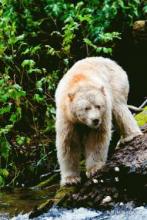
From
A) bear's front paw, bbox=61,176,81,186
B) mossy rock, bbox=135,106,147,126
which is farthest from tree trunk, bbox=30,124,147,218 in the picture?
mossy rock, bbox=135,106,147,126

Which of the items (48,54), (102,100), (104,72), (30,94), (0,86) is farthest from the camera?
(48,54)

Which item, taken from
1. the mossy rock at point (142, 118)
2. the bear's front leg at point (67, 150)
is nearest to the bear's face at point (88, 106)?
the bear's front leg at point (67, 150)

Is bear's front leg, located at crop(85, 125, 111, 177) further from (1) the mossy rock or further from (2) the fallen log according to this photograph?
(1) the mossy rock

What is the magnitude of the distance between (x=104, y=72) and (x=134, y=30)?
11.6 ft

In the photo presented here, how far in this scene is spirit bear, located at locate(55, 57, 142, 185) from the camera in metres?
6.70

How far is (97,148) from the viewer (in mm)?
6957

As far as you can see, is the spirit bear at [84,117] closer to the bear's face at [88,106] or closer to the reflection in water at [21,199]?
the bear's face at [88,106]

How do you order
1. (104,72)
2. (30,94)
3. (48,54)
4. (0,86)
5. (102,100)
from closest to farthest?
(102,100)
(104,72)
(0,86)
(30,94)
(48,54)

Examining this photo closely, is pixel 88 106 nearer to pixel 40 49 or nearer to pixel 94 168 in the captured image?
pixel 94 168

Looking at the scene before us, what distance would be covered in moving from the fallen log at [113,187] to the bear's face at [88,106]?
558mm

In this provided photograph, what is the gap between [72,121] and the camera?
685cm

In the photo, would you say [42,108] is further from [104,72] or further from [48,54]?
[104,72]

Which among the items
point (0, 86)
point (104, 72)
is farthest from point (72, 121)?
point (0, 86)

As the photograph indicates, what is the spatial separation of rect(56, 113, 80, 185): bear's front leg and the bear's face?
0.76 feet
